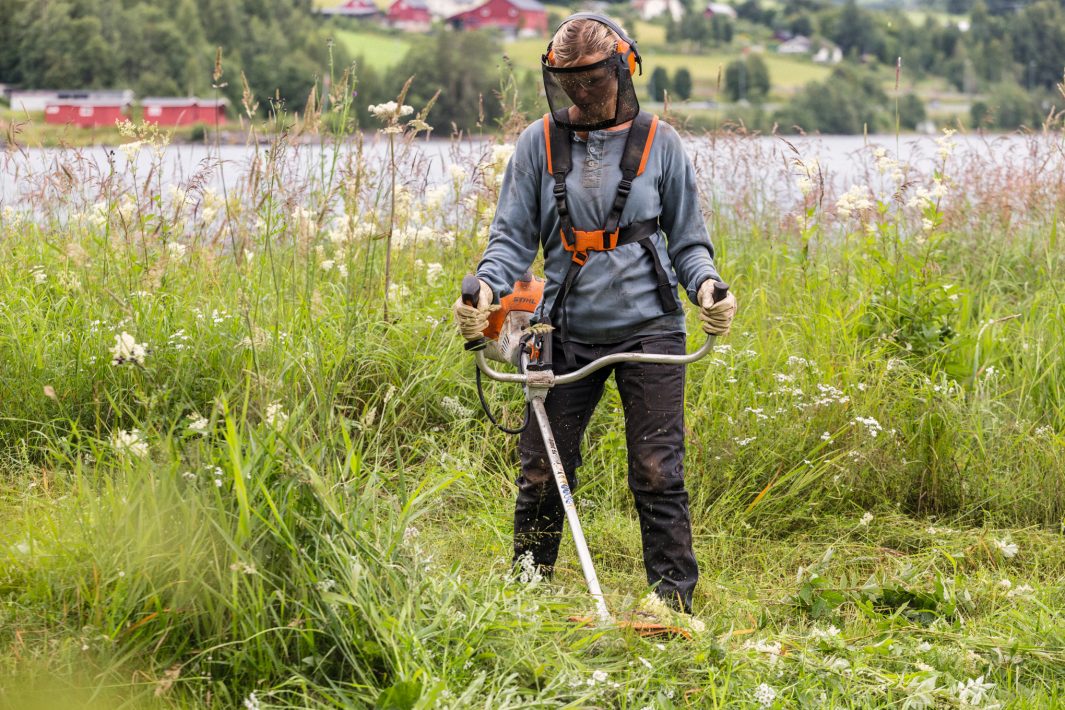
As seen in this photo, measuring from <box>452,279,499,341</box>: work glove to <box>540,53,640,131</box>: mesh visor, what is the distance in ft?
1.94

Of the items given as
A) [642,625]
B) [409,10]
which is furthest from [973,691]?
[409,10]

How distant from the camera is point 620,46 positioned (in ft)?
11.0

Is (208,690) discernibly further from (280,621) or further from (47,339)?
(47,339)

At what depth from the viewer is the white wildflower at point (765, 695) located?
2865mm

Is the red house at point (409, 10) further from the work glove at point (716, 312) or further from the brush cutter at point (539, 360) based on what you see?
the work glove at point (716, 312)

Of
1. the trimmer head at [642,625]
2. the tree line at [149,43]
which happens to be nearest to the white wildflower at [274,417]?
the trimmer head at [642,625]

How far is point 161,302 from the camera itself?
455cm

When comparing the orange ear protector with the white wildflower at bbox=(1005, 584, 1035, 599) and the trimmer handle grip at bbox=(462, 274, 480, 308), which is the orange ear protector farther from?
the white wildflower at bbox=(1005, 584, 1035, 599)

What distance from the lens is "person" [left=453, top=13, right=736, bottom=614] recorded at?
133 inches

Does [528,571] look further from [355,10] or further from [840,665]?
[355,10]

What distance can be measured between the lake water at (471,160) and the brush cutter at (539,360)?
6.63 ft

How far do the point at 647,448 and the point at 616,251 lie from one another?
599 mm

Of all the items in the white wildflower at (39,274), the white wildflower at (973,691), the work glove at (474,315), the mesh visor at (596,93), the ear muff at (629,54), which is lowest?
the white wildflower at (973,691)

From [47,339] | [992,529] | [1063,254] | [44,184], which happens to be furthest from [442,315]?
[1063,254]
